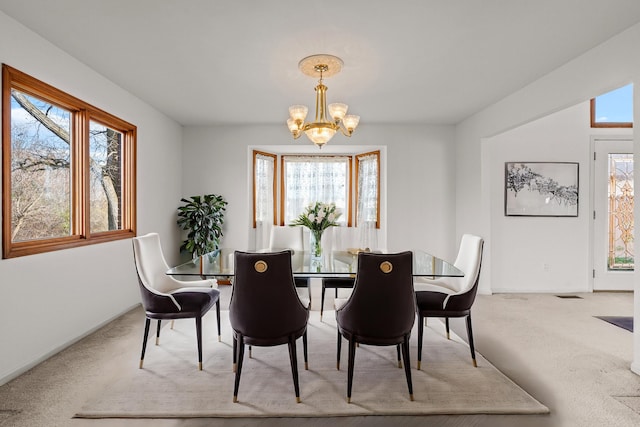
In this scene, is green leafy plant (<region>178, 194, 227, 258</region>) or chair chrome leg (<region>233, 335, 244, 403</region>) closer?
chair chrome leg (<region>233, 335, 244, 403</region>)

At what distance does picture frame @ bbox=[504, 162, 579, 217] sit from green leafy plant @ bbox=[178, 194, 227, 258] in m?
4.28

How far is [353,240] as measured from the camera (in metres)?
6.11

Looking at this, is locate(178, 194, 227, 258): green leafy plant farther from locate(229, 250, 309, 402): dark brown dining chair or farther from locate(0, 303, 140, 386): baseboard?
locate(229, 250, 309, 402): dark brown dining chair

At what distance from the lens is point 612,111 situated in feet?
16.0

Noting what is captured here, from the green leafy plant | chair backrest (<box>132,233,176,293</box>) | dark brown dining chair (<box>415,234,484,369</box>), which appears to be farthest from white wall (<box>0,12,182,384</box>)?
dark brown dining chair (<box>415,234,484,369</box>)

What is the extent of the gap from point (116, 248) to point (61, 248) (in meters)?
0.88

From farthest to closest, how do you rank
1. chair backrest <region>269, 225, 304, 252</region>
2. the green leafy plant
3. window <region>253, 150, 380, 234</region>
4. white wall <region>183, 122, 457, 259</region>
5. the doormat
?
window <region>253, 150, 380, 234</region>
white wall <region>183, 122, 457, 259</region>
the green leafy plant
chair backrest <region>269, 225, 304, 252</region>
the doormat

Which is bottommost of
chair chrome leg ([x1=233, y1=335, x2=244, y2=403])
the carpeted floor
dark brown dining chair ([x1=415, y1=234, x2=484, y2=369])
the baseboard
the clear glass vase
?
the carpeted floor

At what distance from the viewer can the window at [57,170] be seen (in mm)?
2506

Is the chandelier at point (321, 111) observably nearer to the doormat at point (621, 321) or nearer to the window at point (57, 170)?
the window at point (57, 170)

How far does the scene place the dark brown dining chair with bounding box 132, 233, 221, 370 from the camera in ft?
8.25

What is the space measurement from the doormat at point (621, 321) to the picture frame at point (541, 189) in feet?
5.13

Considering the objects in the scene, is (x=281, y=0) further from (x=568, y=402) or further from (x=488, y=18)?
(x=568, y=402)

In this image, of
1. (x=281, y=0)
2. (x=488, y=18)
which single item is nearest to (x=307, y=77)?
(x=281, y=0)
